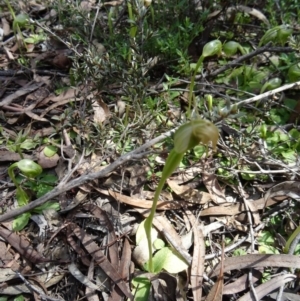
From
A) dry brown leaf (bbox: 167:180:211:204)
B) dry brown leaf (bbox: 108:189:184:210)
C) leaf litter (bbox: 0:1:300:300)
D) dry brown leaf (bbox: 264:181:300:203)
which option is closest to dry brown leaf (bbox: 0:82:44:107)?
leaf litter (bbox: 0:1:300:300)

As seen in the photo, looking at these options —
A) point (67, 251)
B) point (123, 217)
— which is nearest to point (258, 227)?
point (123, 217)

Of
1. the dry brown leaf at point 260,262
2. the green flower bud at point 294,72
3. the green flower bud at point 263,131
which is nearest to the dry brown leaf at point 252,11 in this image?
the green flower bud at point 294,72

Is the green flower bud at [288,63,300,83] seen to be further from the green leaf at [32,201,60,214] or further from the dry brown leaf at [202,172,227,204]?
the green leaf at [32,201,60,214]

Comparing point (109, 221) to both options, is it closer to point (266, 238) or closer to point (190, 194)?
point (190, 194)

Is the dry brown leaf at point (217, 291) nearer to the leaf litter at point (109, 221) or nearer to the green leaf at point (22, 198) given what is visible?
the leaf litter at point (109, 221)

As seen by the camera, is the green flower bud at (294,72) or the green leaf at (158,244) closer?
the green leaf at (158,244)

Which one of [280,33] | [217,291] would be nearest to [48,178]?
[217,291]

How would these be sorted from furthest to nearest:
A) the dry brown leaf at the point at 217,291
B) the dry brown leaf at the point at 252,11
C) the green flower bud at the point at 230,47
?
the dry brown leaf at the point at 252,11 → the green flower bud at the point at 230,47 → the dry brown leaf at the point at 217,291
